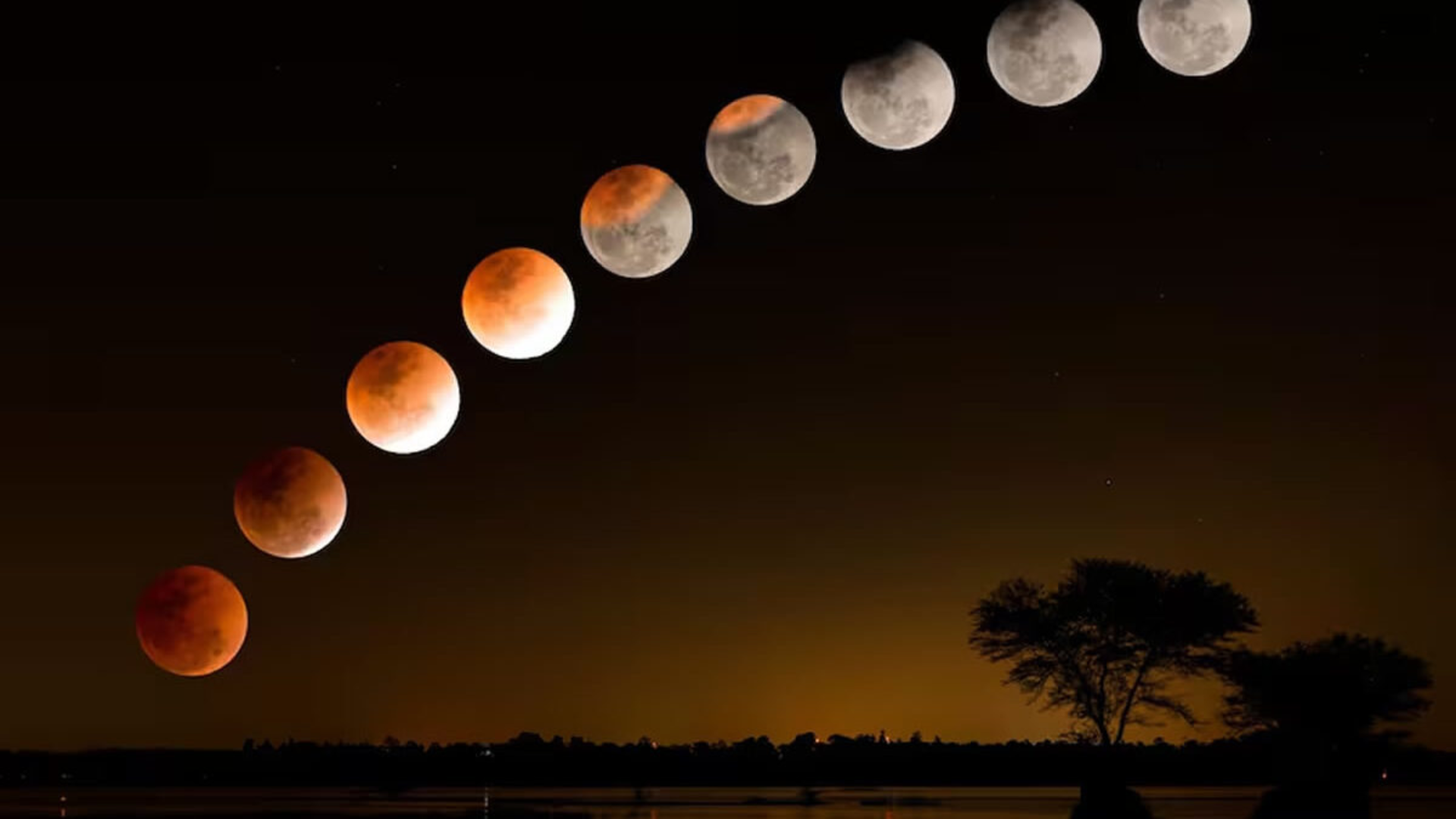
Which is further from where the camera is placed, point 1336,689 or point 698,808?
point 698,808

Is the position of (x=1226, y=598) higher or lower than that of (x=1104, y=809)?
higher

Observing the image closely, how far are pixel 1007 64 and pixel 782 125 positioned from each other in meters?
1.87

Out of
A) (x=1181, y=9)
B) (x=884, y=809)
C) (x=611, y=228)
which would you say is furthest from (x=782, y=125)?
(x=884, y=809)

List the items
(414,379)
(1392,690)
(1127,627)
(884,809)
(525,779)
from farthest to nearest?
(525,779)
(884,809)
(1392,690)
(1127,627)
(414,379)

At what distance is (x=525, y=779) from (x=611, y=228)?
153812 millimetres

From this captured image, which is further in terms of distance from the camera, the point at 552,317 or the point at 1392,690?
the point at 1392,690

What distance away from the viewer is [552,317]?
14008mm

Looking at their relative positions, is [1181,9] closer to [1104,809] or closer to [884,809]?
[1104,809]

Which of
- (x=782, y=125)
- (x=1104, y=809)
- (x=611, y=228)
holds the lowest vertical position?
(x=1104, y=809)

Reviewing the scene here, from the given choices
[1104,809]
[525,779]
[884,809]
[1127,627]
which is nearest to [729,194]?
[1104,809]

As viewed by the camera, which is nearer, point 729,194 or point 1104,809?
point 729,194

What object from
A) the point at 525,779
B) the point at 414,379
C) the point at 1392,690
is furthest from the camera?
the point at 525,779

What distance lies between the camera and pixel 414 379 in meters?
13.6

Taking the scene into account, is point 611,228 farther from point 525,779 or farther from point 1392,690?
point 525,779
